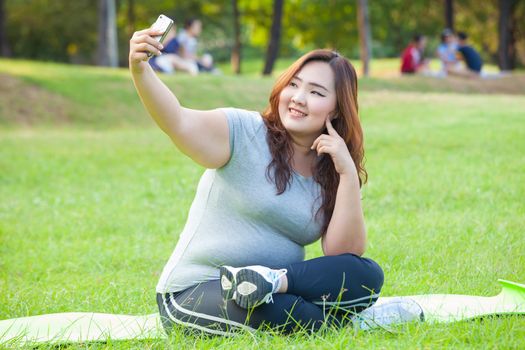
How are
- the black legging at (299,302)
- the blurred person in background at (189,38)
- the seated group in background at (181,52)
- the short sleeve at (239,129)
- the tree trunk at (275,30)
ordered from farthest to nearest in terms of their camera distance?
the tree trunk at (275,30), the seated group in background at (181,52), the blurred person in background at (189,38), the short sleeve at (239,129), the black legging at (299,302)

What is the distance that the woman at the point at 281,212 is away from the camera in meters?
3.58

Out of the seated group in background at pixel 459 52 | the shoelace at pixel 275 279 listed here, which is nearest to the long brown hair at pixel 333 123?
the shoelace at pixel 275 279

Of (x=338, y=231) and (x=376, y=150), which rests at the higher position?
(x=338, y=231)

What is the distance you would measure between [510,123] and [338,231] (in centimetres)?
998

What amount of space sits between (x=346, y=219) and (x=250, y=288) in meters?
0.60

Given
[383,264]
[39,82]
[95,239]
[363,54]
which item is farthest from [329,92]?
[363,54]

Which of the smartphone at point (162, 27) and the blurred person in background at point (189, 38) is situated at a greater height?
the smartphone at point (162, 27)

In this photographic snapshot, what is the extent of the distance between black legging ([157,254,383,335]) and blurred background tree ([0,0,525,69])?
26683 mm

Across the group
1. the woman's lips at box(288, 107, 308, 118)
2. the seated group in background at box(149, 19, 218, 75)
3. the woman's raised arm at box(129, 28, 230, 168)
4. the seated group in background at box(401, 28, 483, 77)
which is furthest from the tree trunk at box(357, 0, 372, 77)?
the woman's raised arm at box(129, 28, 230, 168)

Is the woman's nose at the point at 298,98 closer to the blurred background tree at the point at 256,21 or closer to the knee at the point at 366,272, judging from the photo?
the knee at the point at 366,272

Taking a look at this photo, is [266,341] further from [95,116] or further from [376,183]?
[95,116]

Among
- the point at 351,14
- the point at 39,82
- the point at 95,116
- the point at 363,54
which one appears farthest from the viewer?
the point at 351,14

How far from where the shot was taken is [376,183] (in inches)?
338

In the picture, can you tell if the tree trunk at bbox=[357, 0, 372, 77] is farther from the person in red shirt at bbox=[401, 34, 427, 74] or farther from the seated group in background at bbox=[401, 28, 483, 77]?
the seated group in background at bbox=[401, 28, 483, 77]
